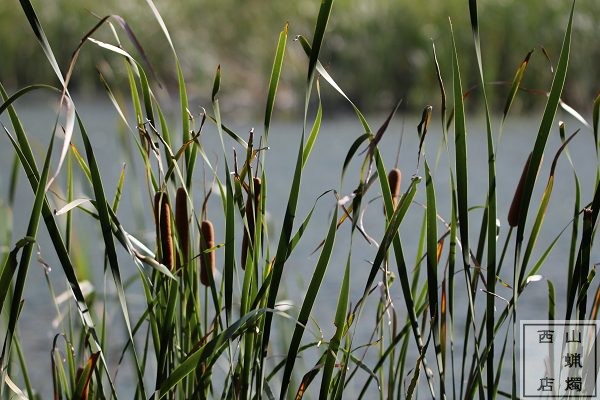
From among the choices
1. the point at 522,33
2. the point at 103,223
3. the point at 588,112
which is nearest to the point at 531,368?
the point at 103,223

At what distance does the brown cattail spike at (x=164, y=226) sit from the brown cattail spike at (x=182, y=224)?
21 millimetres

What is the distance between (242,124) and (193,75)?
124cm

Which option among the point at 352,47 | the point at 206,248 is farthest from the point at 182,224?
the point at 352,47

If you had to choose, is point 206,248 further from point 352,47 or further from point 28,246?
point 352,47

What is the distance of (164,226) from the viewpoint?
1.08 meters

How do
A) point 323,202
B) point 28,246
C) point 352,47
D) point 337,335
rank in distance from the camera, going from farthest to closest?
1. point 352,47
2. point 323,202
3. point 337,335
4. point 28,246

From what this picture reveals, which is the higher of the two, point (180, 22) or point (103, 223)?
point (180, 22)

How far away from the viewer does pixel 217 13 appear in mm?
9531

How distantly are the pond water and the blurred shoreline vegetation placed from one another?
0.36 metres

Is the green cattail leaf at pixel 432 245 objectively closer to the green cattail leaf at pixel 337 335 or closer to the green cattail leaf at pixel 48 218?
the green cattail leaf at pixel 337 335

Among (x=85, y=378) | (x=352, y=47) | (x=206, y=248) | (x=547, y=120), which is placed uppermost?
(x=352, y=47)

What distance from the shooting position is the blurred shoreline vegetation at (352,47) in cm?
729

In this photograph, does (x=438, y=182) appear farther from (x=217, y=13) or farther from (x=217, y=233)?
(x=217, y=13)

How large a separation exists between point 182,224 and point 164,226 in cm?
6
